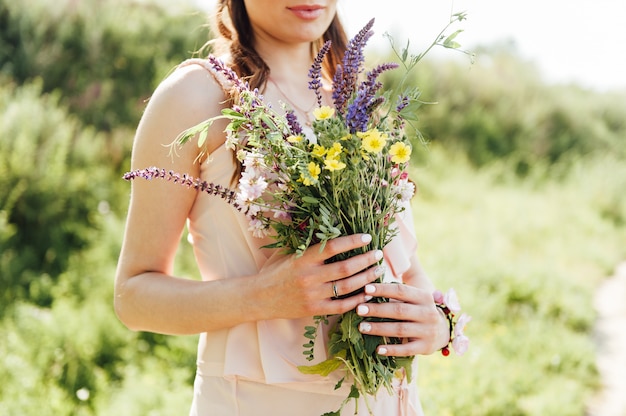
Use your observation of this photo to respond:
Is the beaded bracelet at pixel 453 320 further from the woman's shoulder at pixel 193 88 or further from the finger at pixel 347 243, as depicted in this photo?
the woman's shoulder at pixel 193 88

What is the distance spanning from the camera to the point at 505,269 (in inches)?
250

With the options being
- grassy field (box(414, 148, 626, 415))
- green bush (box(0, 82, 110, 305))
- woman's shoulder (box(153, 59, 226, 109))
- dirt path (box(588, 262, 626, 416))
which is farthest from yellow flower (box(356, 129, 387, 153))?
green bush (box(0, 82, 110, 305))

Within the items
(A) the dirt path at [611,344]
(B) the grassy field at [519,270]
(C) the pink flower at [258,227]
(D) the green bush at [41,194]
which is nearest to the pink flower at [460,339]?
(C) the pink flower at [258,227]

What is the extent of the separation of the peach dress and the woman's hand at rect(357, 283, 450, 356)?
0.48ft

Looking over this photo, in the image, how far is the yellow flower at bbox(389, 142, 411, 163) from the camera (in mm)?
1266

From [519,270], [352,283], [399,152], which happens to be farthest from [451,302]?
[519,270]

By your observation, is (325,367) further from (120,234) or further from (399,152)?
(120,234)

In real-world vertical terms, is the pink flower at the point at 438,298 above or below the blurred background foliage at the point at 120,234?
below

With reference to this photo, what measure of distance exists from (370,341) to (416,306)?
15 cm

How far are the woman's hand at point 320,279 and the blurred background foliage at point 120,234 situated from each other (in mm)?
320

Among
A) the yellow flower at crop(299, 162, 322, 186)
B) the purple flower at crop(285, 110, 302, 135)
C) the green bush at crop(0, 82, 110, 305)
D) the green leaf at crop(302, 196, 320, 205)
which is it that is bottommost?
the green leaf at crop(302, 196, 320, 205)

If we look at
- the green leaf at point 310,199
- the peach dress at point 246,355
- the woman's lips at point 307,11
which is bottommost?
the peach dress at point 246,355

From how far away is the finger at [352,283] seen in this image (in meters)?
1.33

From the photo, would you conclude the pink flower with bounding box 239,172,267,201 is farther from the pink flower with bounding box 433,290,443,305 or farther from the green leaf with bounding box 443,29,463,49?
the pink flower with bounding box 433,290,443,305
